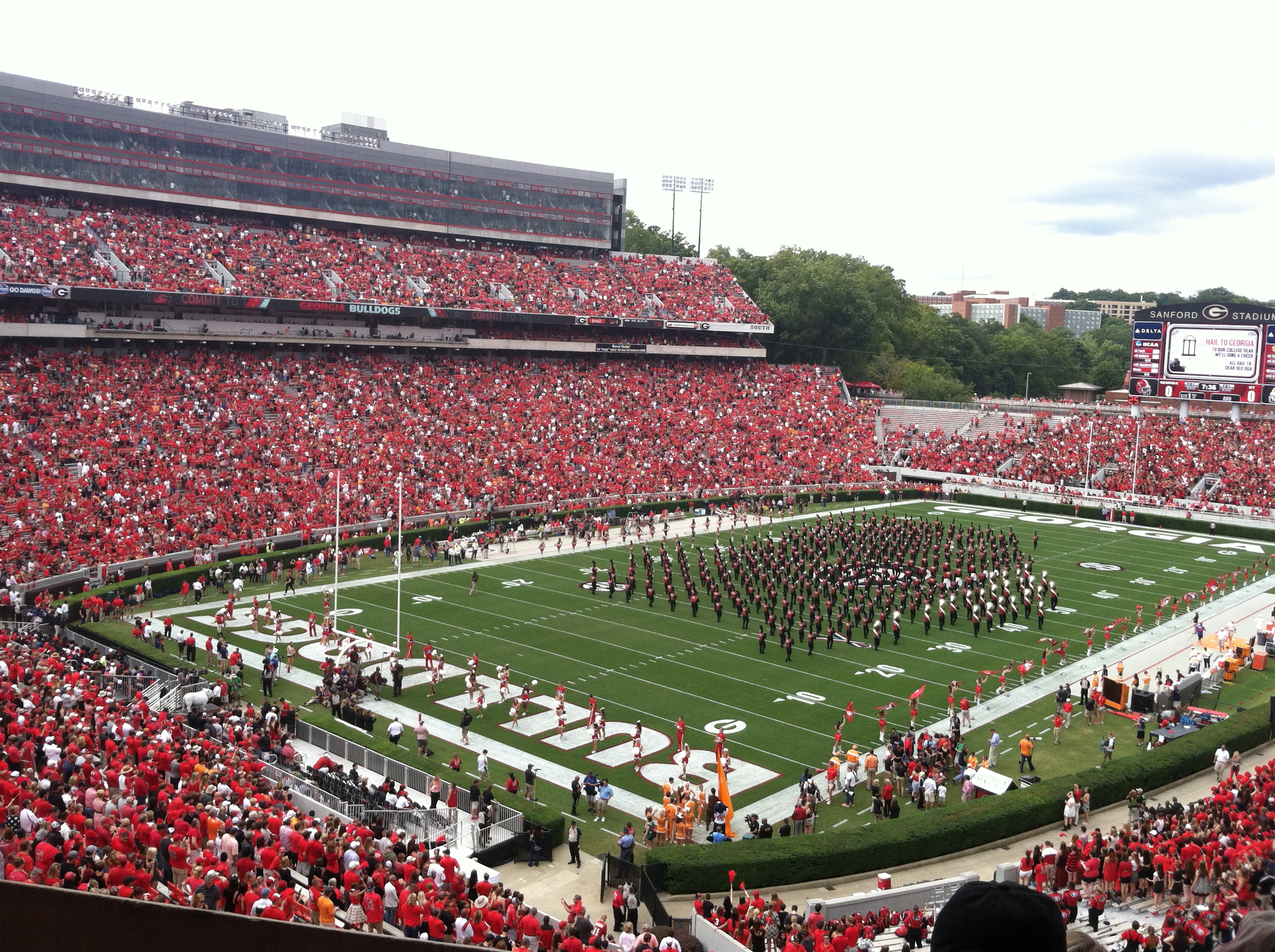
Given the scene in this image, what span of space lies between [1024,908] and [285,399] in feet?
144

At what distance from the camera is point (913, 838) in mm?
15484

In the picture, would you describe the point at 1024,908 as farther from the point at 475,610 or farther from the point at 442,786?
the point at 475,610

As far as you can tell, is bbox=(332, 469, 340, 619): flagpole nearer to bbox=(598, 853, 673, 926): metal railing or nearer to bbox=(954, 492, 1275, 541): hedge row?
bbox=(598, 853, 673, 926): metal railing

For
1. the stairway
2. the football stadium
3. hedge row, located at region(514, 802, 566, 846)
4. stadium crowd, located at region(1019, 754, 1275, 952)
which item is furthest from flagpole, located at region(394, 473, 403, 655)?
the stairway

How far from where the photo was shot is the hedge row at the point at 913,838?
47.4ft

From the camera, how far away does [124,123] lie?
45688 mm

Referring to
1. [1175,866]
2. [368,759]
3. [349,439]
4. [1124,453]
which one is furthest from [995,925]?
[1124,453]

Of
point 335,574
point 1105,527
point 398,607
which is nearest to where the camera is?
point 398,607

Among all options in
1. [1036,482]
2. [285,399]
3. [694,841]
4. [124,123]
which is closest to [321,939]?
[694,841]

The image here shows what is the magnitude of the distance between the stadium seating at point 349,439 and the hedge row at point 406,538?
1610 mm

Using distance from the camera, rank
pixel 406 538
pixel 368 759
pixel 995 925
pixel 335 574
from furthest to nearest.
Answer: pixel 406 538 < pixel 335 574 < pixel 368 759 < pixel 995 925

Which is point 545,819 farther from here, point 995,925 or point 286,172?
point 286,172

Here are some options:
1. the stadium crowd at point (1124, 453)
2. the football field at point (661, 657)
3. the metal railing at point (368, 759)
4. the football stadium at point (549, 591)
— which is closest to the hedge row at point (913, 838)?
the football stadium at point (549, 591)

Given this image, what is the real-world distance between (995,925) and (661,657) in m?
23.8
